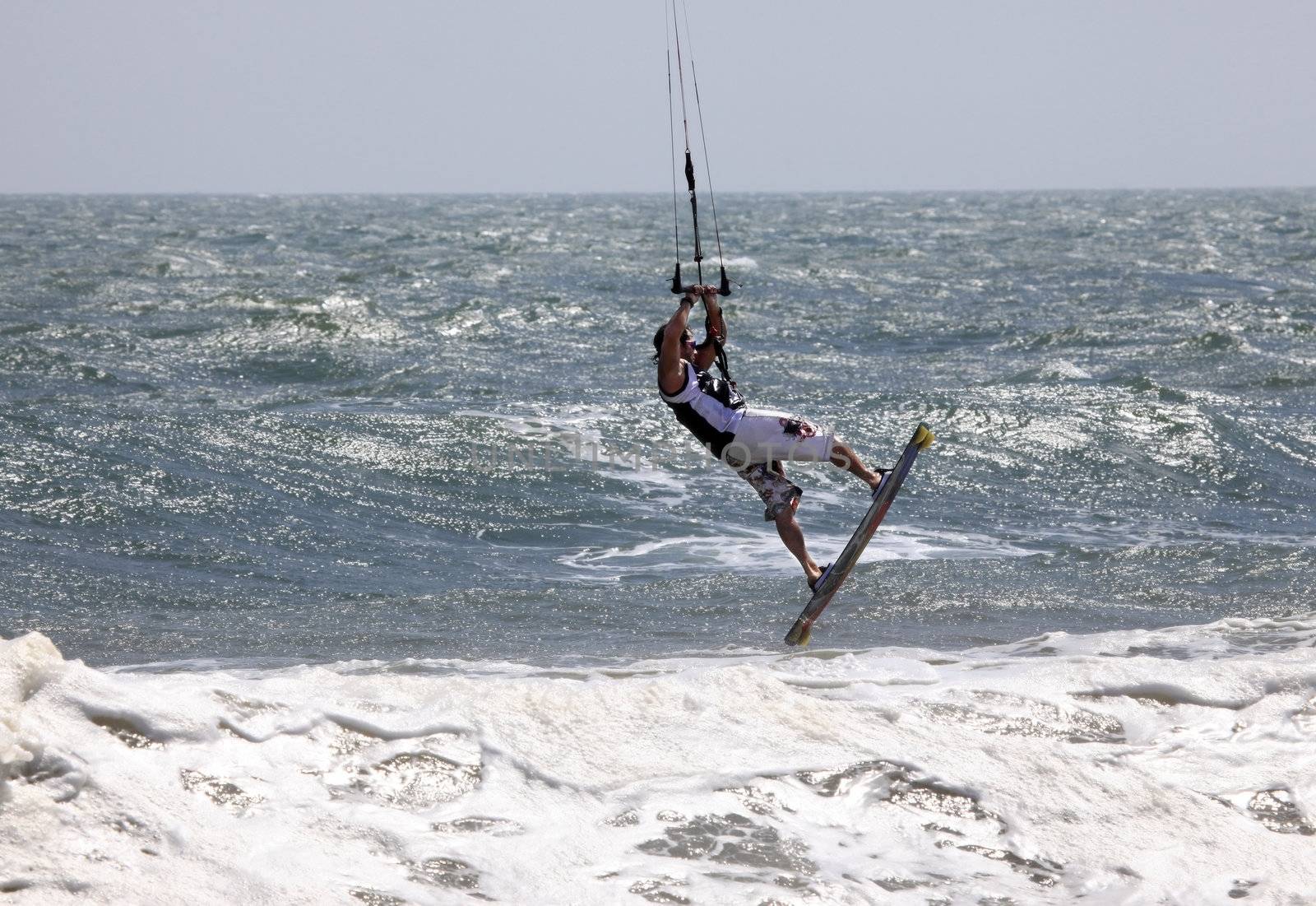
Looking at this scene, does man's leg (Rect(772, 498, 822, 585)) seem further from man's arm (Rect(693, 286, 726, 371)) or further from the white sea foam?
the white sea foam

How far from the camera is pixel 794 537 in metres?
8.32

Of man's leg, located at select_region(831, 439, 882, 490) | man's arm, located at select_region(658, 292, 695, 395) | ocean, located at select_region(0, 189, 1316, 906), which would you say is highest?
man's arm, located at select_region(658, 292, 695, 395)

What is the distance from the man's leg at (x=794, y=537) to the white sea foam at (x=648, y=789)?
176cm

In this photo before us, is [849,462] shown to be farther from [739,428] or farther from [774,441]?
[739,428]

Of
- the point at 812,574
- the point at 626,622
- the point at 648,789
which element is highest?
the point at 812,574

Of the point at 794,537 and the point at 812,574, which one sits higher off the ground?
the point at 794,537

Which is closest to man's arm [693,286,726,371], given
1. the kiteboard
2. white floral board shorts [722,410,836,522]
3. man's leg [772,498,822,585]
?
white floral board shorts [722,410,836,522]

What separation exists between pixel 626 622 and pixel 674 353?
1879mm

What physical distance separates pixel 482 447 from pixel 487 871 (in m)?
9.49

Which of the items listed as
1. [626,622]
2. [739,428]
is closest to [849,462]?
[739,428]

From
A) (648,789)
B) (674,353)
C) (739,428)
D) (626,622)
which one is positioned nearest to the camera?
(648,789)

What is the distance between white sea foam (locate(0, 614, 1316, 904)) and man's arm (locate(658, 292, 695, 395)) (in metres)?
2.21

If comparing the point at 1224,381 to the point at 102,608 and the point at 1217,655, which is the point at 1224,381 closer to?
the point at 1217,655

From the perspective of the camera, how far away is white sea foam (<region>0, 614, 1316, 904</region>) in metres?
4.66
